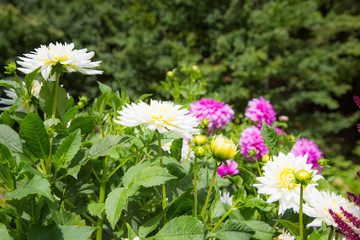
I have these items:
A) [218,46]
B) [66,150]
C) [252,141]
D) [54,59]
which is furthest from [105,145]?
[218,46]

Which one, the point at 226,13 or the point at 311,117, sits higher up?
the point at 226,13

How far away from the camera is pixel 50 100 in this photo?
0.51 metres

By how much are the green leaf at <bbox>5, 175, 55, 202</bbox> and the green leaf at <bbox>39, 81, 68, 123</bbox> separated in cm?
13

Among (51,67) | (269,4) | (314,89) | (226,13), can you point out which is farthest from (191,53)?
(51,67)

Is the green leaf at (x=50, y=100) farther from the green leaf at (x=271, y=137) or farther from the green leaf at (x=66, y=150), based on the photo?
the green leaf at (x=271, y=137)

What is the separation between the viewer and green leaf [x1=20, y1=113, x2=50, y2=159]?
0.44 m

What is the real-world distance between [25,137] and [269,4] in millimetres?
3682

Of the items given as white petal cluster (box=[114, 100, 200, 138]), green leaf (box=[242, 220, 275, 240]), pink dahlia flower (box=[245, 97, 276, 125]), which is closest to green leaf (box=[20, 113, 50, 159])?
white petal cluster (box=[114, 100, 200, 138])

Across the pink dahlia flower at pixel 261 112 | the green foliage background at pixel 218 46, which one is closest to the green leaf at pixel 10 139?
the pink dahlia flower at pixel 261 112

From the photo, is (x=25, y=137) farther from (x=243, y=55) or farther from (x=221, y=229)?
(x=243, y=55)

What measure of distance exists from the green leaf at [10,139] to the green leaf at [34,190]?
96mm

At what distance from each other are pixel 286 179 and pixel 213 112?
678mm

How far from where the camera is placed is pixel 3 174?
18.0 inches

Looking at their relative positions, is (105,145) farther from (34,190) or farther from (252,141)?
(252,141)
